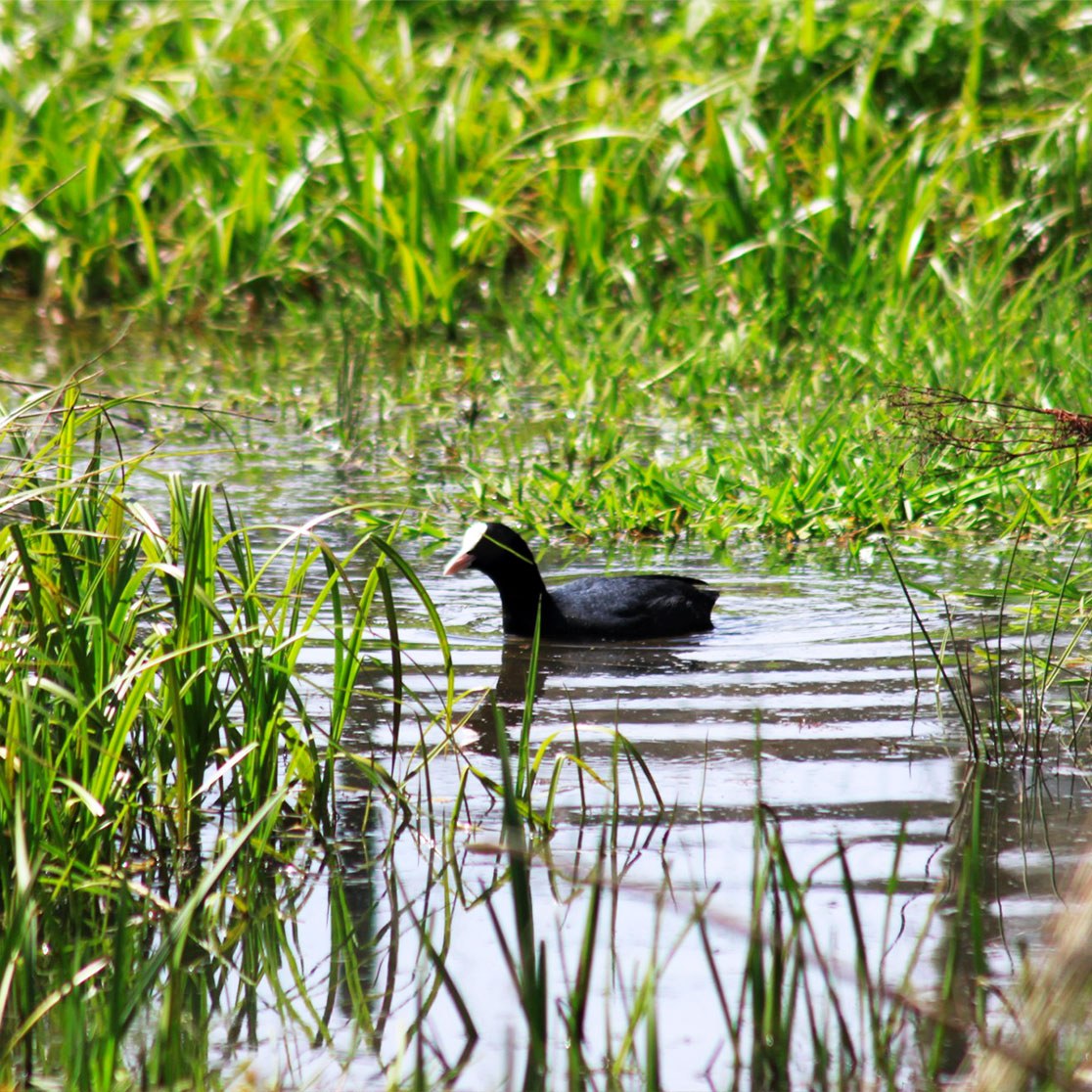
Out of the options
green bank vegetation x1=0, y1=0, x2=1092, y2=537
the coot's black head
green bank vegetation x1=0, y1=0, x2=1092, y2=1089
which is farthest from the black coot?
green bank vegetation x1=0, y1=0, x2=1092, y2=537

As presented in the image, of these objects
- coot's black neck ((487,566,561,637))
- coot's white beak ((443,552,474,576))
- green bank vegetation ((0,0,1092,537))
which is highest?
green bank vegetation ((0,0,1092,537))

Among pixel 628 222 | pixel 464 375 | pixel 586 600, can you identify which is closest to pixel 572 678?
pixel 586 600

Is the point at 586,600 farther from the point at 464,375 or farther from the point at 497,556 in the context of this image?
the point at 464,375

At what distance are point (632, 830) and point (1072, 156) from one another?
6.68 meters

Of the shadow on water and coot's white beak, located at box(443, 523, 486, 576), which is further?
coot's white beak, located at box(443, 523, 486, 576)

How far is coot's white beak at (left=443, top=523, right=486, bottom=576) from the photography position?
5879mm

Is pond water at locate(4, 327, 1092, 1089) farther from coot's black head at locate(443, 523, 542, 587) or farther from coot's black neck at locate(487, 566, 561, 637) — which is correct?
coot's black head at locate(443, 523, 542, 587)

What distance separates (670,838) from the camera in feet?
12.8

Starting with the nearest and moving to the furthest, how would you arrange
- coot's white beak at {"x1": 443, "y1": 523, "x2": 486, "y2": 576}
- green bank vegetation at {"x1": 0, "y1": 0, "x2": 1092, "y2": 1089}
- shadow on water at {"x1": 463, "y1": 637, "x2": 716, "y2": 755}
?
green bank vegetation at {"x1": 0, "y1": 0, "x2": 1092, "y2": 1089}
shadow on water at {"x1": 463, "y1": 637, "x2": 716, "y2": 755}
coot's white beak at {"x1": 443, "y1": 523, "x2": 486, "y2": 576}

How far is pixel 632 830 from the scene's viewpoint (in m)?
3.94

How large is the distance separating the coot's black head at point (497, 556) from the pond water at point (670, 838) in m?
0.22

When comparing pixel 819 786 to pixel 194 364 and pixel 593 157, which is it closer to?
pixel 194 364

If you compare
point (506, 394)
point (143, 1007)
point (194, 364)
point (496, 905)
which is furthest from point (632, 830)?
point (194, 364)

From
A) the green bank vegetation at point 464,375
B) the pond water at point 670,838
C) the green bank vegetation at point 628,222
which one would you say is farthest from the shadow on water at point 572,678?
the green bank vegetation at point 628,222
